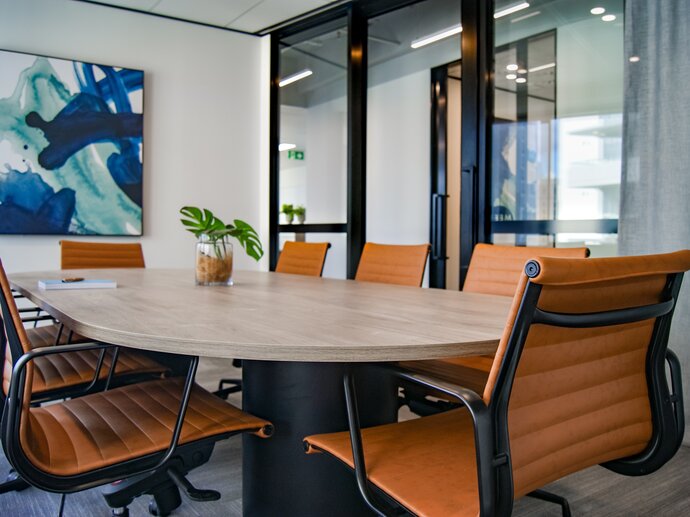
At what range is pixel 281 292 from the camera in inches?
88.7

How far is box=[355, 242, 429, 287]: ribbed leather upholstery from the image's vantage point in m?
2.84

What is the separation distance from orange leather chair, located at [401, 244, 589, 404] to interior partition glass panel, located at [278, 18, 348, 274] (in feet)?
9.18

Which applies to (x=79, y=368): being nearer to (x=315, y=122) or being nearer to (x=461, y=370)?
(x=461, y=370)

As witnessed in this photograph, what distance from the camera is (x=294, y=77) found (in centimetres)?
583

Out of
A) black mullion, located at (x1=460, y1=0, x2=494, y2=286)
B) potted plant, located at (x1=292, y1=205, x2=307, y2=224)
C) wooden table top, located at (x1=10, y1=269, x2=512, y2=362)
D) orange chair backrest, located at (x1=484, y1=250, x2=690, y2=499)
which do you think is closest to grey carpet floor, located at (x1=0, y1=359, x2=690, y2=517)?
wooden table top, located at (x1=10, y1=269, x2=512, y2=362)

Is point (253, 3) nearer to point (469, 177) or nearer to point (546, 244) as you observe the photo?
point (469, 177)

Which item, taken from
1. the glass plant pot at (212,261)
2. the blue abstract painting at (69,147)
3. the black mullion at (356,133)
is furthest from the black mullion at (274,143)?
the glass plant pot at (212,261)

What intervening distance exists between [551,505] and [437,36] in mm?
4077

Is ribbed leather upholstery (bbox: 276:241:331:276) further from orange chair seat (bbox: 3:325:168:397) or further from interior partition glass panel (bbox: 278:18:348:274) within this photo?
interior partition glass panel (bbox: 278:18:348:274)

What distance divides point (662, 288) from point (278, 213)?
5.01m

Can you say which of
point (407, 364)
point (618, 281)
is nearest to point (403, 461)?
point (618, 281)

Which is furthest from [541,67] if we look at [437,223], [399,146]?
[399,146]

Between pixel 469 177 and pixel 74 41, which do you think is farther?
pixel 74 41

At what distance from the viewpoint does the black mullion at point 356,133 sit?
5.05 m
